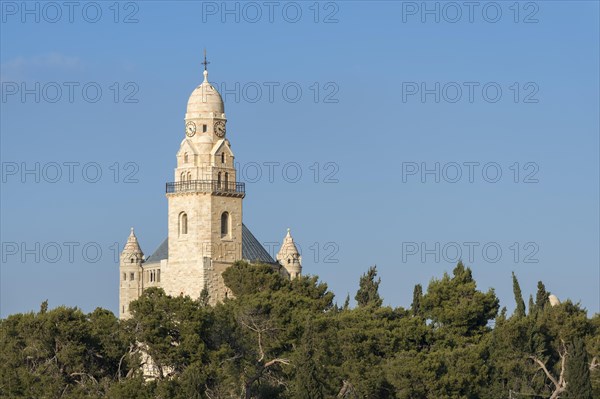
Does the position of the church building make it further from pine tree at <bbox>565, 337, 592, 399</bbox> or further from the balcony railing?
pine tree at <bbox>565, 337, 592, 399</bbox>

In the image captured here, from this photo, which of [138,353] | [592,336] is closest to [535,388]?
[592,336]

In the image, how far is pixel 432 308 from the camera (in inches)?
4141

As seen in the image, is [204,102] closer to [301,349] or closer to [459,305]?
[459,305]

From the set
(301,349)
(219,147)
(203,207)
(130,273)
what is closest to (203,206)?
(203,207)

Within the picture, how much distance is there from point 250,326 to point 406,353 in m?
9.59

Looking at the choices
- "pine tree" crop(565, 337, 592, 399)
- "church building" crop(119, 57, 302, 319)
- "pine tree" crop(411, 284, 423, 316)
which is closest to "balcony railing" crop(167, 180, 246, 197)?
"church building" crop(119, 57, 302, 319)

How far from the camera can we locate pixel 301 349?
91938 mm

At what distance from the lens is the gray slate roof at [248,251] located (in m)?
119

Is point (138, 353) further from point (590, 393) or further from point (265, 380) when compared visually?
point (590, 393)

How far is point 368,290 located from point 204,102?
48.1ft

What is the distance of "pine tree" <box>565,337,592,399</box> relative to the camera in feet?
304

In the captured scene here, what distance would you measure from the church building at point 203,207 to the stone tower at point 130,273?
17.3ft

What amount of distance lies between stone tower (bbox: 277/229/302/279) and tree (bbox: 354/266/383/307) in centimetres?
854

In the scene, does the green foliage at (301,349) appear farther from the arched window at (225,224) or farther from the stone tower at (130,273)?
the stone tower at (130,273)
